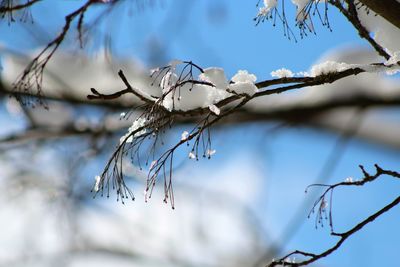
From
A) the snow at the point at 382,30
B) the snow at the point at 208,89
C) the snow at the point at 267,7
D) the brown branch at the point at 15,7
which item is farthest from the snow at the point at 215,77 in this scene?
the brown branch at the point at 15,7

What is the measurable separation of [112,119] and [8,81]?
1.58ft

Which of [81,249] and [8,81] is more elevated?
[8,81]

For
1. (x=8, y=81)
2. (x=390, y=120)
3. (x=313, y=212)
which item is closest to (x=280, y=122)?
(x=390, y=120)

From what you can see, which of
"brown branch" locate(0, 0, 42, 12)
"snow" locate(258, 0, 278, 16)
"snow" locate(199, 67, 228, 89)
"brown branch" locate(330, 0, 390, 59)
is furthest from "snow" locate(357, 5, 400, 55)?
"brown branch" locate(0, 0, 42, 12)

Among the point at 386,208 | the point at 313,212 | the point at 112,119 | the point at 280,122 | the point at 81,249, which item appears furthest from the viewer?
the point at 81,249

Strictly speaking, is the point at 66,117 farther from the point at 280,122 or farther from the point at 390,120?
the point at 390,120

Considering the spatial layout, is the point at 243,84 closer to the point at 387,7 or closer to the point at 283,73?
the point at 283,73

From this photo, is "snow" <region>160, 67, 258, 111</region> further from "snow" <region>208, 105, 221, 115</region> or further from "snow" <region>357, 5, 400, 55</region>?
"snow" <region>357, 5, 400, 55</region>

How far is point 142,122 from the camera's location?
0.78 m

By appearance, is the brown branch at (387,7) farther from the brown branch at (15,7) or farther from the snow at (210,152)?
the brown branch at (15,7)

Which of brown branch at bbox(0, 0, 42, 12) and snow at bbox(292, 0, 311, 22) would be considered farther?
brown branch at bbox(0, 0, 42, 12)

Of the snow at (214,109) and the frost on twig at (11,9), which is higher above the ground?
the frost on twig at (11,9)

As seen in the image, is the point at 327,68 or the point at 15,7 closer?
the point at 327,68

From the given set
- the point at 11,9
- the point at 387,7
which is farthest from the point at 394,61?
the point at 11,9
